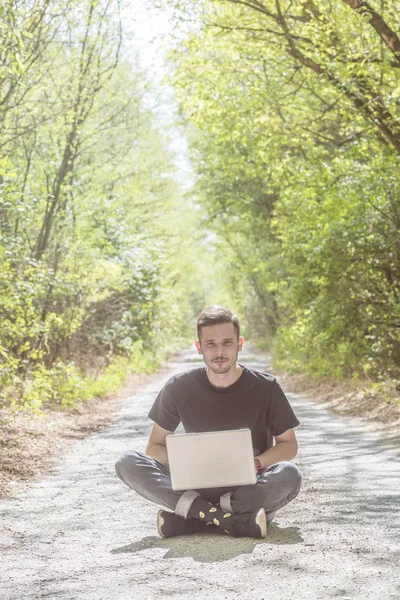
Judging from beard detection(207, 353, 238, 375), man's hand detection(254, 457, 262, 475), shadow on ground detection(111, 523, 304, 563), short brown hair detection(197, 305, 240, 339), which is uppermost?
short brown hair detection(197, 305, 240, 339)

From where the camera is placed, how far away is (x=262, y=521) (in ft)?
17.9

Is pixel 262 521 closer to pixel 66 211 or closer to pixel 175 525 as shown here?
pixel 175 525

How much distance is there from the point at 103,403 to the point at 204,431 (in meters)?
13.0

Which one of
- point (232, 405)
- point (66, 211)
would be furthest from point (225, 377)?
point (66, 211)

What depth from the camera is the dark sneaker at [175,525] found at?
5.74 m

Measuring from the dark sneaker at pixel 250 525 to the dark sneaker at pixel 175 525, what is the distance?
336mm

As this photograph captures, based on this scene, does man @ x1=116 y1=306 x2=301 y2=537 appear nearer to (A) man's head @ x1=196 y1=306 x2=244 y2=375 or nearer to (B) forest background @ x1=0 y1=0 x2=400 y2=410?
(A) man's head @ x1=196 y1=306 x2=244 y2=375

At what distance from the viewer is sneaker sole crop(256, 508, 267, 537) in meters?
5.44

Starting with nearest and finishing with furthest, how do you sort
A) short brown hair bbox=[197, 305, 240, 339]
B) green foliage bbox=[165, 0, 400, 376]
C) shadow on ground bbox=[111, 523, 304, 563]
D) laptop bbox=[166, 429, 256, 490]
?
shadow on ground bbox=[111, 523, 304, 563] < laptop bbox=[166, 429, 256, 490] < short brown hair bbox=[197, 305, 240, 339] < green foliage bbox=[165, 0, 400, 376]

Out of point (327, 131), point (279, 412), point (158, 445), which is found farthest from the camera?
point (327, 131)

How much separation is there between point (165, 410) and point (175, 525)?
0.78 meters

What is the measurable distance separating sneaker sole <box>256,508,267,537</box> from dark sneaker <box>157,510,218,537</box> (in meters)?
0.51

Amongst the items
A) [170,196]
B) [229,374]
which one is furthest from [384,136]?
[170,196]

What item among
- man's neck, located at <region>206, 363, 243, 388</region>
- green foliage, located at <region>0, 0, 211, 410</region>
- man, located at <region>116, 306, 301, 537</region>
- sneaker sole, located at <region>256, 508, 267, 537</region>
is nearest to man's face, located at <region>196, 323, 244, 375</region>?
man, located at <region>116, 306, 301, 537</region>
